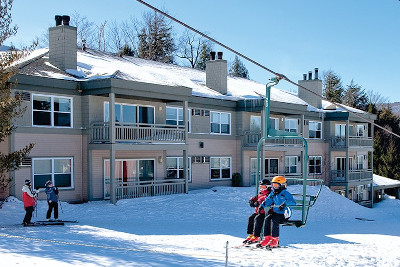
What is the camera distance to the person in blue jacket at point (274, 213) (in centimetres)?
1322

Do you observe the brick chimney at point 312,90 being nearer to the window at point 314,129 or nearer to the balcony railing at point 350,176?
the window at point 314,129

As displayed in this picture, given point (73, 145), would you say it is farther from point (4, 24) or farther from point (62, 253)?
point (62, 253)

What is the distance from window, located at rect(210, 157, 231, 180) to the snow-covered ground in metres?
1.95

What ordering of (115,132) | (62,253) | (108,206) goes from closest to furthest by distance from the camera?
(62,253), (108,206), (115,132)

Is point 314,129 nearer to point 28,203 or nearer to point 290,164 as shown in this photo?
point 290,164

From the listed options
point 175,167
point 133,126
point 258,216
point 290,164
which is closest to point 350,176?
point 290,164

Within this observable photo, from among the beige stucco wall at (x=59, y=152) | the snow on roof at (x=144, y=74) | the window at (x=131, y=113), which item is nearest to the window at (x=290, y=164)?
the snow on roof at (x=144, y=74)

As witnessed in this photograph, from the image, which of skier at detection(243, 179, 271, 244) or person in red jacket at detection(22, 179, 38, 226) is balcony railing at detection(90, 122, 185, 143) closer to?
person in red jacket at detection(22, 179, 38, 226)

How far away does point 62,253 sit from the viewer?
1139cm

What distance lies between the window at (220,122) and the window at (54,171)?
1052cm

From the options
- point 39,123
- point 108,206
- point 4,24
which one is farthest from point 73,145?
point 4,24

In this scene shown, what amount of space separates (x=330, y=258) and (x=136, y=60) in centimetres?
2504

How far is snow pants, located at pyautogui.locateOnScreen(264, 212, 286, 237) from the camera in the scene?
523 inches

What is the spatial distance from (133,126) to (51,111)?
408 cm
